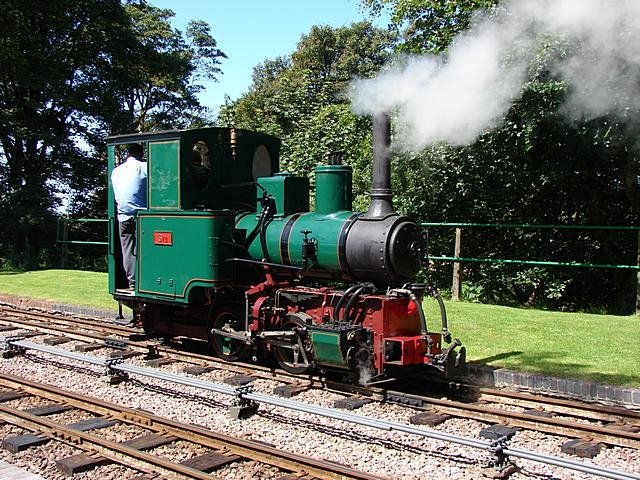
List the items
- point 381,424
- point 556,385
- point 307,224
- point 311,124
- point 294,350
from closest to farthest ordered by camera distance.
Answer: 1. point 381,424
2. point 556,385
3. point 294,350
4. point 307,224
5. point 311,124

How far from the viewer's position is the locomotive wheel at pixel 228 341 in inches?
313

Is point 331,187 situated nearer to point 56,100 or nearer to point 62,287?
point 62,287

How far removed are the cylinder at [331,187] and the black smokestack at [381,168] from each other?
1.81 feet

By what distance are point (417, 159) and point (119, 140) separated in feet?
22.8

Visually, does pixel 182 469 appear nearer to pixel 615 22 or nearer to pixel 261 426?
pixel 261 426

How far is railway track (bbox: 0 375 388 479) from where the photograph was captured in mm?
4531

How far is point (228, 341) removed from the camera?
8055 mm

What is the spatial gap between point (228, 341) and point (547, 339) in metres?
4.05

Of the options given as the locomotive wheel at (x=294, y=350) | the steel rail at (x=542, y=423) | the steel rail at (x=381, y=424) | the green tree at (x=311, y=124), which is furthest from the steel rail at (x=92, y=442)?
the green tree at (x=311, y=124)

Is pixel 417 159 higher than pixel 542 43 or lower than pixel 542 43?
lower

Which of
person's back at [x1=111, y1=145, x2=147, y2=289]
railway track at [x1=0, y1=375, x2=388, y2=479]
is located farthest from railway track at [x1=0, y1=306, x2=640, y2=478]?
person's back at [x1=111, y1=145, x2=147, y2=289]

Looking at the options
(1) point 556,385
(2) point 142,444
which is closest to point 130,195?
(2) point 142,444

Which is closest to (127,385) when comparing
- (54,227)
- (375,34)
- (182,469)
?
(182,469)

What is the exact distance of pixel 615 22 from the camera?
293 inches
